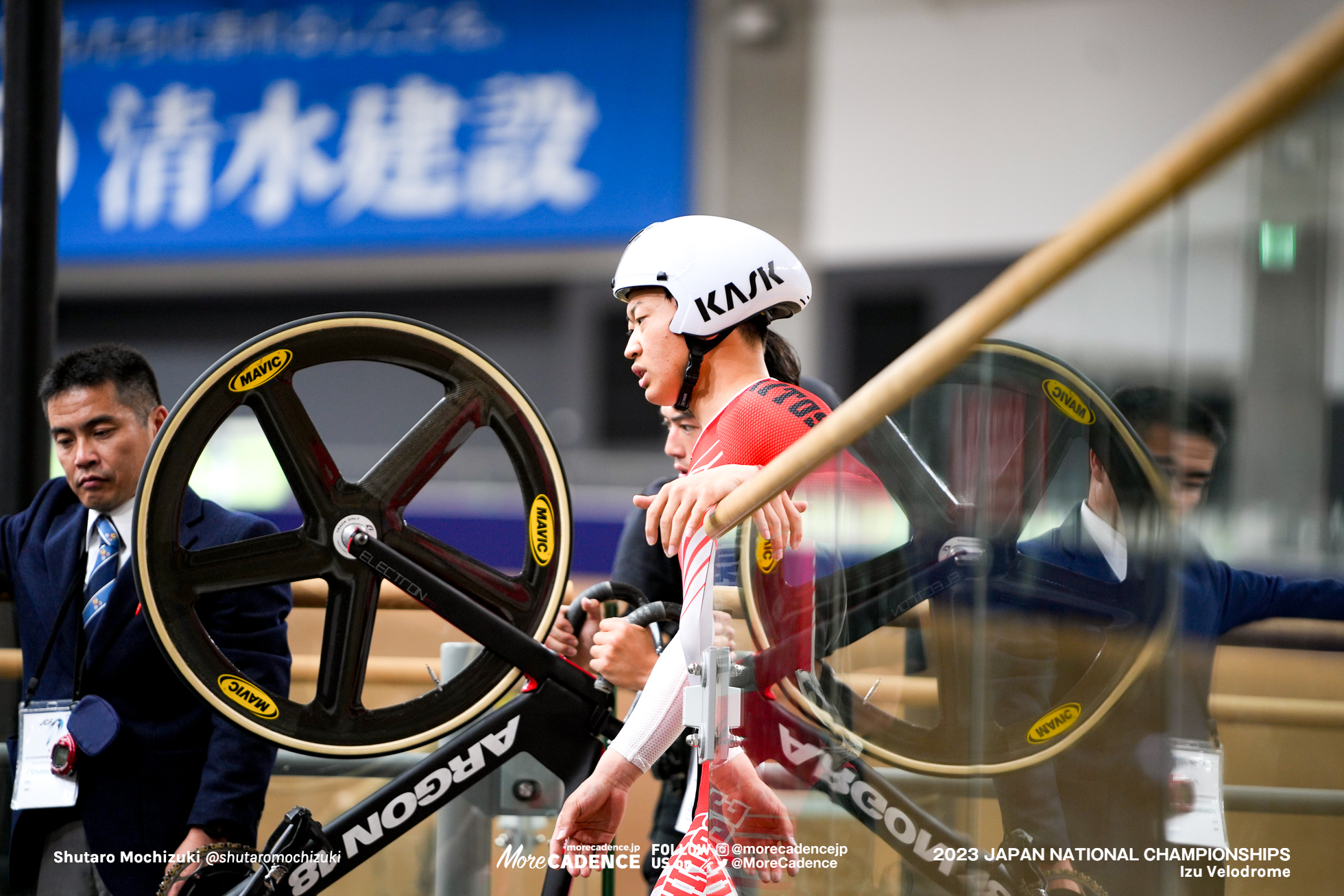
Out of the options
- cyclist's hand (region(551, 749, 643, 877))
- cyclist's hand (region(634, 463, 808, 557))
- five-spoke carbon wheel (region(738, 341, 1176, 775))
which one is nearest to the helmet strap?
cyclist's hand (region(634, 463, 808, 557))

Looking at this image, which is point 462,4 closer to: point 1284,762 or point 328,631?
point 328,631

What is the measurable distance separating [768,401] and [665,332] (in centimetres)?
27

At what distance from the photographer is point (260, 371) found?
→ 266cm

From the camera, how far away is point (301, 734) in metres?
2.61

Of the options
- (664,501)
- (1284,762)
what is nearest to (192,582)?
(664,501)

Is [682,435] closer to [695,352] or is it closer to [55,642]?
[695,352]

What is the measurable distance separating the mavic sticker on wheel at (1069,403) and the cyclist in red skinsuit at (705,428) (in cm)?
66

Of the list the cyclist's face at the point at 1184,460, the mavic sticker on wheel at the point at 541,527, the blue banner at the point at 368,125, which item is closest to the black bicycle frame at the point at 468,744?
the mavic sticker on wheel at the point at 541,527

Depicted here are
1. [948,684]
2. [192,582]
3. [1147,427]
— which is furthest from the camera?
[192,582]

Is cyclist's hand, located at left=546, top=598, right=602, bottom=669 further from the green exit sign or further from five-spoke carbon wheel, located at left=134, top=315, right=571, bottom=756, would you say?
the green exit sign

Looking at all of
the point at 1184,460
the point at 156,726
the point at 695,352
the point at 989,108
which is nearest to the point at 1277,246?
the point at 1184,460

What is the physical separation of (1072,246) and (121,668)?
84.3 inches

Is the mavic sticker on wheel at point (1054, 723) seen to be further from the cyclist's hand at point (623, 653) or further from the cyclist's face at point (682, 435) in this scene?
the cyclist's face at point (682, 435)

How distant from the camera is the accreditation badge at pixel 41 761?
2.71 metres
